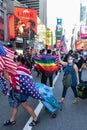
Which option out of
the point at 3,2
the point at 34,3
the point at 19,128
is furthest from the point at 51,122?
the point at 34,3

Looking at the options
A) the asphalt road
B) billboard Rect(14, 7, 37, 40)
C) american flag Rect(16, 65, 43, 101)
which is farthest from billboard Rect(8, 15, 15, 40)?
american flag Rect(16, 65, 43, 101)

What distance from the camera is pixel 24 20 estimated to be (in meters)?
47.5

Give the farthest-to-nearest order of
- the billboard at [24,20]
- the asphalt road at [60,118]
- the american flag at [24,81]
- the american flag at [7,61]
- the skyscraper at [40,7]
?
the skyscraper at [40,7]
the billboard at [24,20]
the asphalt road at [60,118]
the american flag at [24,81]
the american flag at [7,61]

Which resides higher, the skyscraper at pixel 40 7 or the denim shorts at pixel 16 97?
the skyscraper at pixel 40 7

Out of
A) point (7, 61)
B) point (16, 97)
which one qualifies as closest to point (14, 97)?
point (16, 97)

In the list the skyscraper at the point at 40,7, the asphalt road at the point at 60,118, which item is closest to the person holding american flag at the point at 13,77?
the asphalt road at the point at 60,118

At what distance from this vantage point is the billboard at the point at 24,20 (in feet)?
150

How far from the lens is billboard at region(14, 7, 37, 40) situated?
150ft

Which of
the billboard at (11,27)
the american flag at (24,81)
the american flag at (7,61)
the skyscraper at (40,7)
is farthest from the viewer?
the skyscraper at (40,7)

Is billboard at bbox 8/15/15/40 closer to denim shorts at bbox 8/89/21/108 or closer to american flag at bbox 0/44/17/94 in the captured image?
denim shorts at bbox 8/89/21/108

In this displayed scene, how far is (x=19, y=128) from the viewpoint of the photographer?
24.7ft

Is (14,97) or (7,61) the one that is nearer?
(7,61)

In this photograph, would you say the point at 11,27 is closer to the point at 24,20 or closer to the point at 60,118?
the point at 24,20

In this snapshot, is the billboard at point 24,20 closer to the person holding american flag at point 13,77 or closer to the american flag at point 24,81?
the person holding american flag at point 13,77
